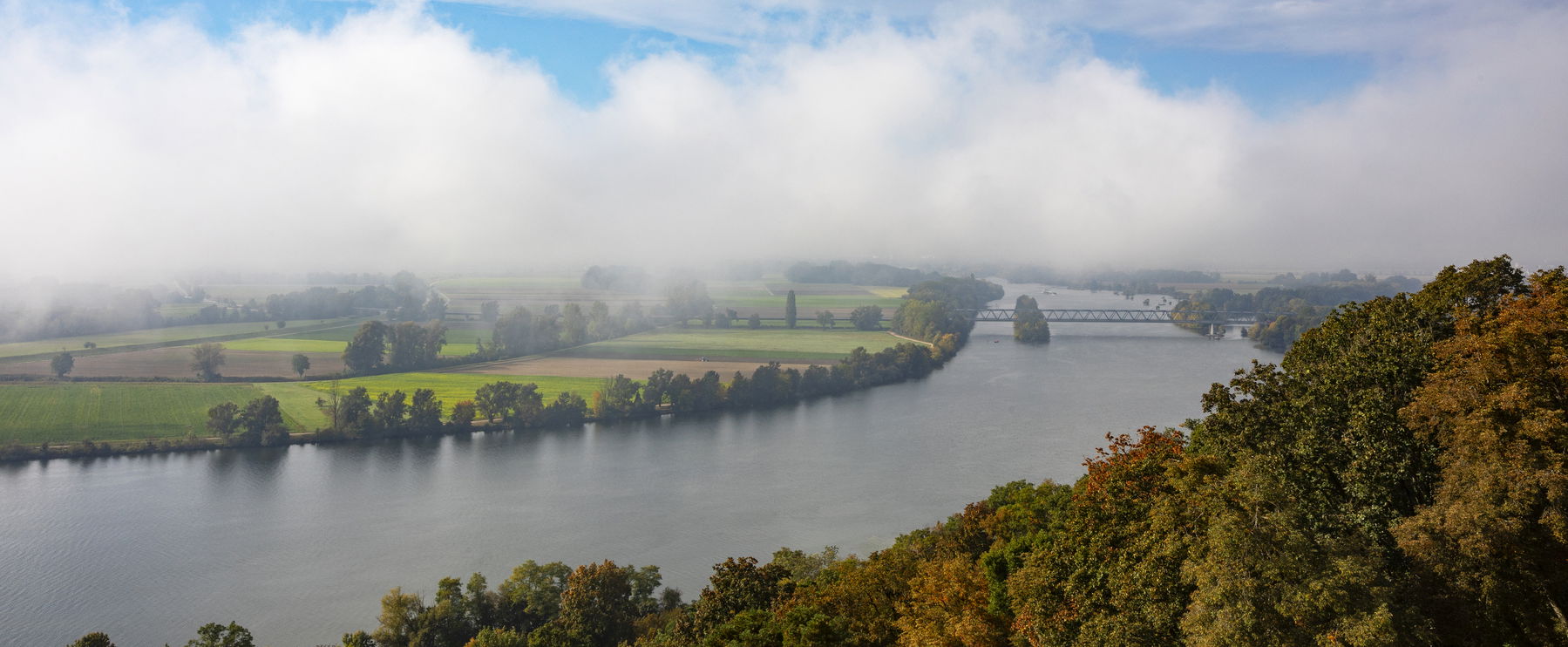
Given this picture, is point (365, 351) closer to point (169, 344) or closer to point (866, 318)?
point (169, 344)

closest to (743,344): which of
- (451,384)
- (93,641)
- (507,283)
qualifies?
(451,384)

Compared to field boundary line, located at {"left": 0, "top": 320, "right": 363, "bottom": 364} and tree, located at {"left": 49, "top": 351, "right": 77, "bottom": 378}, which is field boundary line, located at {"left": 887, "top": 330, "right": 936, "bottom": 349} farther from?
tree, located at {"left": 49, "top": 351, "right": 77, "bottom": 378}

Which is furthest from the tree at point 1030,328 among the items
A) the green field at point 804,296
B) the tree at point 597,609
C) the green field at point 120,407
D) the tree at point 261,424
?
the tree at point 597,609

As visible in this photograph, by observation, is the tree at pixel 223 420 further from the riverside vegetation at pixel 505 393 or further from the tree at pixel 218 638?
the tree at pixel 218 638

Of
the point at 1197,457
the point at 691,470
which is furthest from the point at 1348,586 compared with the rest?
the point at 691,470

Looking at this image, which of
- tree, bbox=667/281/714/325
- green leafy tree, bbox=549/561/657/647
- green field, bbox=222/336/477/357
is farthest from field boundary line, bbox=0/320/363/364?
green leafy tree, bbox=549/561/657/647
